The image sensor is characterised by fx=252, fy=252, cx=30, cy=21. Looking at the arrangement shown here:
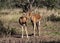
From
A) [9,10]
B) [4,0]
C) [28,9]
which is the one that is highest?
[28,9]

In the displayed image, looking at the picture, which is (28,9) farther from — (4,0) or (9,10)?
(9,10)

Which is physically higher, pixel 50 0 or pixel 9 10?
pixel 50 0

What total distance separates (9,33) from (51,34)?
2.05 meters

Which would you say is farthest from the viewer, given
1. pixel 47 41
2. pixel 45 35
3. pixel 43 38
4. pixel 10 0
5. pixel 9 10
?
pixel 9 10

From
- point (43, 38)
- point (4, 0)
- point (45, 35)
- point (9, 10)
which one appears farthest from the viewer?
point (9, 10)

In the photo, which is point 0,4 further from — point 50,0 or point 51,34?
point 51,34

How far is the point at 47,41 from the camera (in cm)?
1064

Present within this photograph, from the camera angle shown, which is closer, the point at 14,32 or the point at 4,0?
the point at 14,32

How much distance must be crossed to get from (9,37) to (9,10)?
1412 cm

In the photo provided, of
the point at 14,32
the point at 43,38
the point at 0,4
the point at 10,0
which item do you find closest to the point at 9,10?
the point at 0,4

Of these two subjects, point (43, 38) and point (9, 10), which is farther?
point (9, 10)

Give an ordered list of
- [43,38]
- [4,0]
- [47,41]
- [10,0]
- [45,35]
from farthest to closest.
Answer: [4,0], [10,0], [45,35], [43,38], [47,41]

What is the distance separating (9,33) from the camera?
12.3 metres

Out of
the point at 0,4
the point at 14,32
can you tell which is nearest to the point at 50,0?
the point at 0,4
